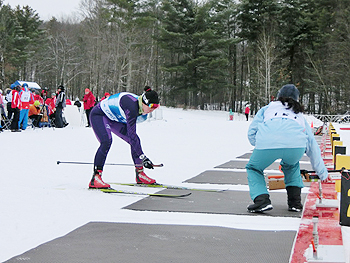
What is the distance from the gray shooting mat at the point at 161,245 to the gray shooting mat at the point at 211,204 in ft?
2.85

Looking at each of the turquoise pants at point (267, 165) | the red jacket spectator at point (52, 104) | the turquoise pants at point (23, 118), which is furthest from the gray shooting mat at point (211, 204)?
the red jacket spectator at point (52, 104)

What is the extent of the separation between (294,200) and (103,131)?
2883 millimetres

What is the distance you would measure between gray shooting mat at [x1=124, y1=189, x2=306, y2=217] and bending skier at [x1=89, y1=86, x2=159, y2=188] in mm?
847

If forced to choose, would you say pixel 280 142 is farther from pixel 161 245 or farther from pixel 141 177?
pixel 141 177

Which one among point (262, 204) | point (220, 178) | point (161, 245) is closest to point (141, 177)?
point (220, 178)

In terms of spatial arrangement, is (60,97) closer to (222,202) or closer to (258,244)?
(222,202)

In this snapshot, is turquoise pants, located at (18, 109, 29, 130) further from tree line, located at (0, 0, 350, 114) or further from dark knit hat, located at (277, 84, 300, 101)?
tree line, located at (0, 0, 350, 114)

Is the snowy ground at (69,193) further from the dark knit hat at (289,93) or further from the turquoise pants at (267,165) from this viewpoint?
the dark knit hat at (289,93)

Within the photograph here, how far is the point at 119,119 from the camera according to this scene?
7.09 meters

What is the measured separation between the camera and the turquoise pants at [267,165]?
529 centimetres

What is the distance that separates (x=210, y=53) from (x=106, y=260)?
46919 millimetres

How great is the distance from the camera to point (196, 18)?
4850 centimetres

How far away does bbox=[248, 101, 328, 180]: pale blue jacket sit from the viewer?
207 inches

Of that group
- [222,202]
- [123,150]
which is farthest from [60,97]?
[222,202]
